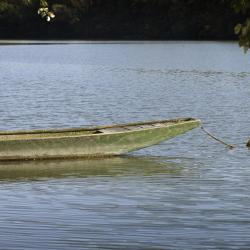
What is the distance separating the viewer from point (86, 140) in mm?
22922

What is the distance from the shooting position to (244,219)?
16375 millimetres

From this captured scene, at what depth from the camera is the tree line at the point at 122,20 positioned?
13938cm

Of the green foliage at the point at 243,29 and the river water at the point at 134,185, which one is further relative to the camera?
the river water at the point at 134,185

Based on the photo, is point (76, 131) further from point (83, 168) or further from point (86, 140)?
point (83, 168)

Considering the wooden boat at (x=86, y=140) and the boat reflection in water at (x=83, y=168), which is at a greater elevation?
the wooden boat at (x=86, y=140)

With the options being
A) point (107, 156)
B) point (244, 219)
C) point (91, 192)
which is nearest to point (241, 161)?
point (107, 156)

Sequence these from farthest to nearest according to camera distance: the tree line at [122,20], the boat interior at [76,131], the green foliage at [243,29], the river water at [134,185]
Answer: the tree line at [122,20] → the boat interior at [76,131] → the river water at [134,185] → the green foliage at [243,29]

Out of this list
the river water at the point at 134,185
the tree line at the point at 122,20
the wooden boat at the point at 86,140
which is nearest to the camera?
the river water at the point at 134,185

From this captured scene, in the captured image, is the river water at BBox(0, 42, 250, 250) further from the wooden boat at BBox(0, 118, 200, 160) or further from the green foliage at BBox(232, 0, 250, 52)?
the green foliage at BBox(232, 0, 250, 52)

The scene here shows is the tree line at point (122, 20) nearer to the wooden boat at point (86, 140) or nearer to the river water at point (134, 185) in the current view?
the river water at point (134, 185)

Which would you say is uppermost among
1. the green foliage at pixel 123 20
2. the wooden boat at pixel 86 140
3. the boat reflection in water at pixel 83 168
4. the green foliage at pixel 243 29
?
the green foliage at pixel 243 29

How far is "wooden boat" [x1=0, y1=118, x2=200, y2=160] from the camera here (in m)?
22.4

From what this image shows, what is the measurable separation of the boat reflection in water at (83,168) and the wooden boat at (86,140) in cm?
20

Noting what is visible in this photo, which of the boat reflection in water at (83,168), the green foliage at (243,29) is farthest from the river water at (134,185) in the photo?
the green foliage at (243,29)
